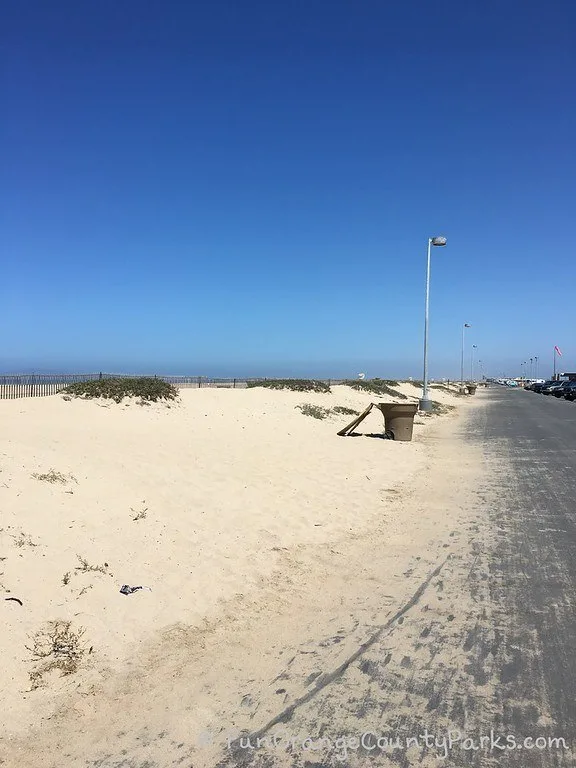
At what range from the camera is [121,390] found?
18.0 metres

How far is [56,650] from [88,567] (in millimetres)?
1310

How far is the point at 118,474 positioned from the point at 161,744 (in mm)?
Result: 5804

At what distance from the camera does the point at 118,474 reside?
344 inches

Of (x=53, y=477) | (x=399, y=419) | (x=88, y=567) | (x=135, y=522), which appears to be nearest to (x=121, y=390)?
(x=399, y=419)

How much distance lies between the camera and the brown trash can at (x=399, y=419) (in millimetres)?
17281

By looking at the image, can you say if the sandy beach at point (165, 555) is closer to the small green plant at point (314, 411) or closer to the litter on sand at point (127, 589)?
the litter on sand at point (127, 589)

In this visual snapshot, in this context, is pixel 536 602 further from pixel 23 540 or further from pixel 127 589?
pixel 23 540

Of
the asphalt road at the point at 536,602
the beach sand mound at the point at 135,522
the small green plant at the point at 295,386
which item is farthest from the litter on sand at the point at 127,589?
the small green plant at the point at 295,386

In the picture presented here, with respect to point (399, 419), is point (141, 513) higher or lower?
lower

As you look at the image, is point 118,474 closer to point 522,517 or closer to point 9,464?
point 9,464

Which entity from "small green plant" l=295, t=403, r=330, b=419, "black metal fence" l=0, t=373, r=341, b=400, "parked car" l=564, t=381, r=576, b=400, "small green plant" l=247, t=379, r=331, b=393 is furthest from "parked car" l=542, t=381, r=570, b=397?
"black metal fence" l=0, t=373, r=341, b=400

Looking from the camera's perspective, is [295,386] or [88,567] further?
[295,386]

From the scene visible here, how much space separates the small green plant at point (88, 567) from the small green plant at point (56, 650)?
2.81 ft

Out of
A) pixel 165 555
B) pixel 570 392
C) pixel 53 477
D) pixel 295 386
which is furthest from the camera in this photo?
pixel 570 392
